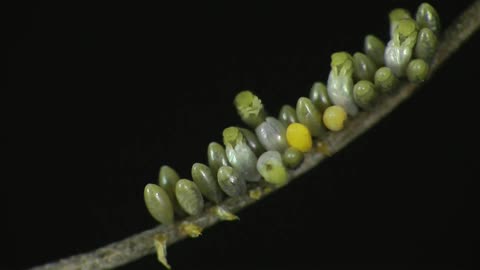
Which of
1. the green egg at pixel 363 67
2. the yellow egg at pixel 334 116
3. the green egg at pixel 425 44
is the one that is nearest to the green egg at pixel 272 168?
the yellow egg at pixel 334 116

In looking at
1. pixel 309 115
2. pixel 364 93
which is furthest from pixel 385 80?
pixel 309 115

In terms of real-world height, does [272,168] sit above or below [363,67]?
below

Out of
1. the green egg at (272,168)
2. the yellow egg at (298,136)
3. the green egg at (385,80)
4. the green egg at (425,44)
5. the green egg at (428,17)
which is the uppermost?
the green egg at (428,17)

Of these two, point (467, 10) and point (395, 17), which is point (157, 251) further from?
point (467, 10)

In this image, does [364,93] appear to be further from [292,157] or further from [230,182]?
[230,182]

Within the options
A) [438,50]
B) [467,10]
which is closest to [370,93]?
[438,50]

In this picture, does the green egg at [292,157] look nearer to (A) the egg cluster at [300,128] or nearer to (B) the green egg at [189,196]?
(A) the egg cluster at [300,128]

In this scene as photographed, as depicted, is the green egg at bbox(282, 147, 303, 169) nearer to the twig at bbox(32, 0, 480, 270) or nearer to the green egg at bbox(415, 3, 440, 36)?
the twig at bbox(32, 0, 480, 270)
